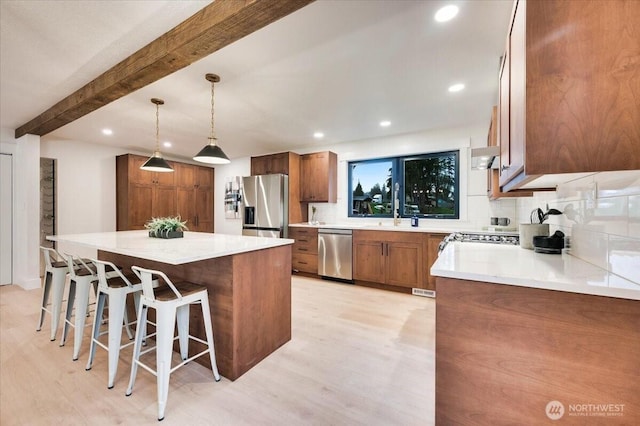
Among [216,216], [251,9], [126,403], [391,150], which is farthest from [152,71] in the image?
[216,216]

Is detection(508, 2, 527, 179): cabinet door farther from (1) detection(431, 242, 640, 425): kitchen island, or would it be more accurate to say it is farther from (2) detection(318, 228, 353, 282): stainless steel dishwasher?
(2) detection(318, 228, 353, 282): stainless steel dishwasher

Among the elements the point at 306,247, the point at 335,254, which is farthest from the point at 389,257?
the point at 306,247

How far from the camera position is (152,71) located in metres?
2.06

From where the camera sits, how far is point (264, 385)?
Answer: 1773 mm

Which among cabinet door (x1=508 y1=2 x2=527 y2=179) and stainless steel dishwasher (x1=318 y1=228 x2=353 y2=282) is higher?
cabinet door (x1=508 y1=2 x2=527 y2=179)

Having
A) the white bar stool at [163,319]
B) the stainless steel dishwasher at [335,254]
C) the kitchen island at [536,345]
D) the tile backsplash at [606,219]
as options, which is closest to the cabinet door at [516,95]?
the tile backsplash at [606,219]

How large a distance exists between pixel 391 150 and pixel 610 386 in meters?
3.88

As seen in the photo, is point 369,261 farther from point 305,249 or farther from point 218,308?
point 218,308

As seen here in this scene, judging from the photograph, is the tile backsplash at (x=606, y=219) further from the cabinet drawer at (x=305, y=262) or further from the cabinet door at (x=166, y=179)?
the cabinet door at (x=166, y=179)

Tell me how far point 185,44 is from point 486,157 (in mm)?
2149

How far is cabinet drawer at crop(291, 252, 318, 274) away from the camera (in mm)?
4504

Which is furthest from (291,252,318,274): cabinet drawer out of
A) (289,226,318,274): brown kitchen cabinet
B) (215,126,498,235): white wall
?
(215,126,498,235): white wall

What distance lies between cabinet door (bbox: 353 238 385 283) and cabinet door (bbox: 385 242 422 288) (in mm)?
104

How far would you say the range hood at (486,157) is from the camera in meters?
1.70
